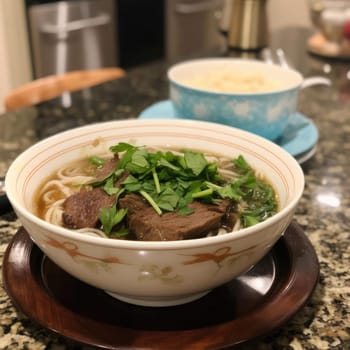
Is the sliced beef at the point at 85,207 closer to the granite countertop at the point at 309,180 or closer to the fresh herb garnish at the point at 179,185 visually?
the fresh herb garnish at the point at 179,185

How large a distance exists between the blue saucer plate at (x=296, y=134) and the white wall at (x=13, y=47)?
1724 millimetres

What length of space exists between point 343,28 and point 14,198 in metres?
1.66

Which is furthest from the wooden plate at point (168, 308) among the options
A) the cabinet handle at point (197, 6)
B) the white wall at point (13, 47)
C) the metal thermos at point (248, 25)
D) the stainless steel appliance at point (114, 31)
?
the cabinet handle at point (197, 6)

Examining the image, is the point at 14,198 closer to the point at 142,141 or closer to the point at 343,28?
the point at 142,141

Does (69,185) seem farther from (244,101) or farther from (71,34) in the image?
(71,34)

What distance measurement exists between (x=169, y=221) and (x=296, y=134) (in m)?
0.62

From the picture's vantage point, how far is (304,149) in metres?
1.11

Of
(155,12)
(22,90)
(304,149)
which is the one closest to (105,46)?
(155,12)

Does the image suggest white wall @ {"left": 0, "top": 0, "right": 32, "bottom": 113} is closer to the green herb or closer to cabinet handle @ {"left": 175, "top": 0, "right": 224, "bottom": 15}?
cabinet handle @ {"left": 175, "top": 0, "right": 224, "bottom": 15}

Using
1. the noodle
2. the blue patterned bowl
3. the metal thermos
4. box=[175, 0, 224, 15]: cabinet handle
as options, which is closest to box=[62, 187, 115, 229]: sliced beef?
the noodle

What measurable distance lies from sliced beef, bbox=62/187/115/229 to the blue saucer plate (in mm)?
508

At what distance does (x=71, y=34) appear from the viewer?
3025 millimetres

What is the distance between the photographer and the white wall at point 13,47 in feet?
9.25

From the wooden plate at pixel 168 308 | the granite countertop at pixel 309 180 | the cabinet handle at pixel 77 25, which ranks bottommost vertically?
the cabinet handle at pixel 77 25
